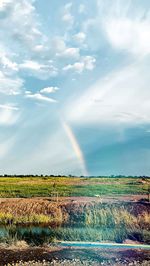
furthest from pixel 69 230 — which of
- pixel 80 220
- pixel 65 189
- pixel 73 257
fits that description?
pixel 65 189

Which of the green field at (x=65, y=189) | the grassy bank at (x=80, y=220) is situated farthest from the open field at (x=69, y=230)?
the green field at (x=65, y=189)

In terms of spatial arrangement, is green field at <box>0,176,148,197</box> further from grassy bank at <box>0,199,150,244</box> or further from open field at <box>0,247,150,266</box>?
open field at <box>0,247,150,266</box>

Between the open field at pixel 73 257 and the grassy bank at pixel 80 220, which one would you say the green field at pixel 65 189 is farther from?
the open field at pixel 73 257

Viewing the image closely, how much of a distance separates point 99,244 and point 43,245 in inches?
135

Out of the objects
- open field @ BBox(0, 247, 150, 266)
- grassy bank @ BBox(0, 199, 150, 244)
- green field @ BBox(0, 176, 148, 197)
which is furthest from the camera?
green field @ BBox(0, 176, 148, 197)

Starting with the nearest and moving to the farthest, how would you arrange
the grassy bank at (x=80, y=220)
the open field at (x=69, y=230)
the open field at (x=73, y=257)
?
the open field at (x=73, y=257), the open field at (x=69, y=230), the grassy bank at (x=80, y=220)

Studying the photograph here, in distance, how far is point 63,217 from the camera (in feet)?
140

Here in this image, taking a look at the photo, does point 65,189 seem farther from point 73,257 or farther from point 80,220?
point 73,257

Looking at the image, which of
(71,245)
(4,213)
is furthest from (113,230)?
(4,213)

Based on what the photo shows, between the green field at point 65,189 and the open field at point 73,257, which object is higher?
the green field at point 65,189

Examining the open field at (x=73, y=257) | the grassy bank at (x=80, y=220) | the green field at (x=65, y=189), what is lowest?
the open field at (x=73, y=257)

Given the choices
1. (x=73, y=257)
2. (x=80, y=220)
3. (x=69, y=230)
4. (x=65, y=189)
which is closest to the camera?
(x=73, y=257)

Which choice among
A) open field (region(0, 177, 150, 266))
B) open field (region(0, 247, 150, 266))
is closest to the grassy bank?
open field (region(0, 177, 150, 266))

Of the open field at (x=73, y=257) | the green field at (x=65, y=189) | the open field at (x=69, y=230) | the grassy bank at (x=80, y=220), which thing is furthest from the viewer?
the green field at (x=65, y=189)
